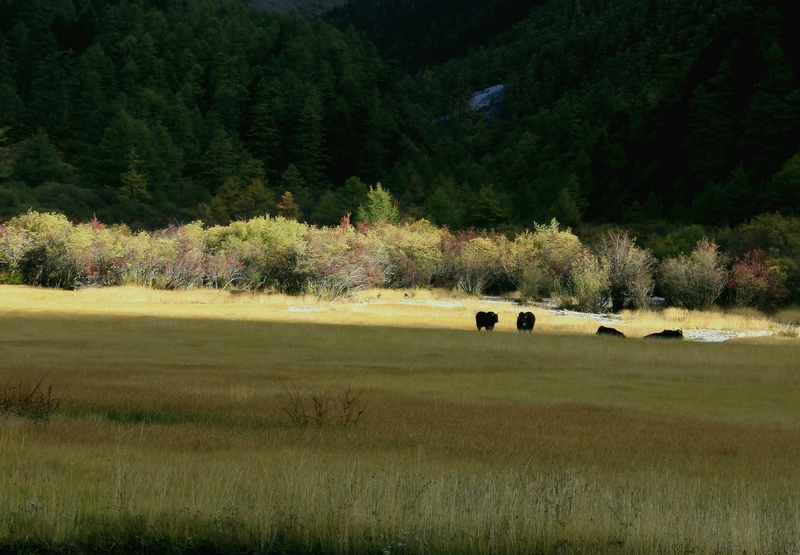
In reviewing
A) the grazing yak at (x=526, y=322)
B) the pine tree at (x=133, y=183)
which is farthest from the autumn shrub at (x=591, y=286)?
the pine tree at (x=133, y=183)

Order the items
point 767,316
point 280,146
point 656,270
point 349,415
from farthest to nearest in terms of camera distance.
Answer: point 280,146
point 656,270
point 767,316
point 349,415

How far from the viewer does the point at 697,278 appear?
215 ft

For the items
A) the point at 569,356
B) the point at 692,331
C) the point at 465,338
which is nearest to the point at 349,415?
the point at 569,356

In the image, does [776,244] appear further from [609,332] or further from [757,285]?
[609,332]

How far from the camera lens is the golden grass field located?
10.9 m

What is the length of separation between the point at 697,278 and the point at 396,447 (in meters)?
53.7

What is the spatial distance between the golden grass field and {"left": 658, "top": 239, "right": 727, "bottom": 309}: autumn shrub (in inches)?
1014

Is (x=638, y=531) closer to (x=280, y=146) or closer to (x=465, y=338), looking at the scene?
(x=465, y=338)

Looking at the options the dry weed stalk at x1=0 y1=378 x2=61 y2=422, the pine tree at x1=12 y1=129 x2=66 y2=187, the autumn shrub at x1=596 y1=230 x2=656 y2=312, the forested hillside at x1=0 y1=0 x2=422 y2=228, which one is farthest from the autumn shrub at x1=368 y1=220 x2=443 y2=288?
the pine tree at x1=12 y1=129 x2=66 y2=187

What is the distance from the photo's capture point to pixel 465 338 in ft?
141

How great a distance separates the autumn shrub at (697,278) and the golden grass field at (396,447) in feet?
84.5

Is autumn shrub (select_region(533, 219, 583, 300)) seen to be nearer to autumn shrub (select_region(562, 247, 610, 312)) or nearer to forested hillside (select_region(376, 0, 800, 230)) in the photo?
autumn shrub (select_region(562, 247, 610, 312))

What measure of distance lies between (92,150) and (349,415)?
14724 centimetres

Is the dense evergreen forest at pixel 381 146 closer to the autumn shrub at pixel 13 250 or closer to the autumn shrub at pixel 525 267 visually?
the autumn shrub at pixel 525 267
